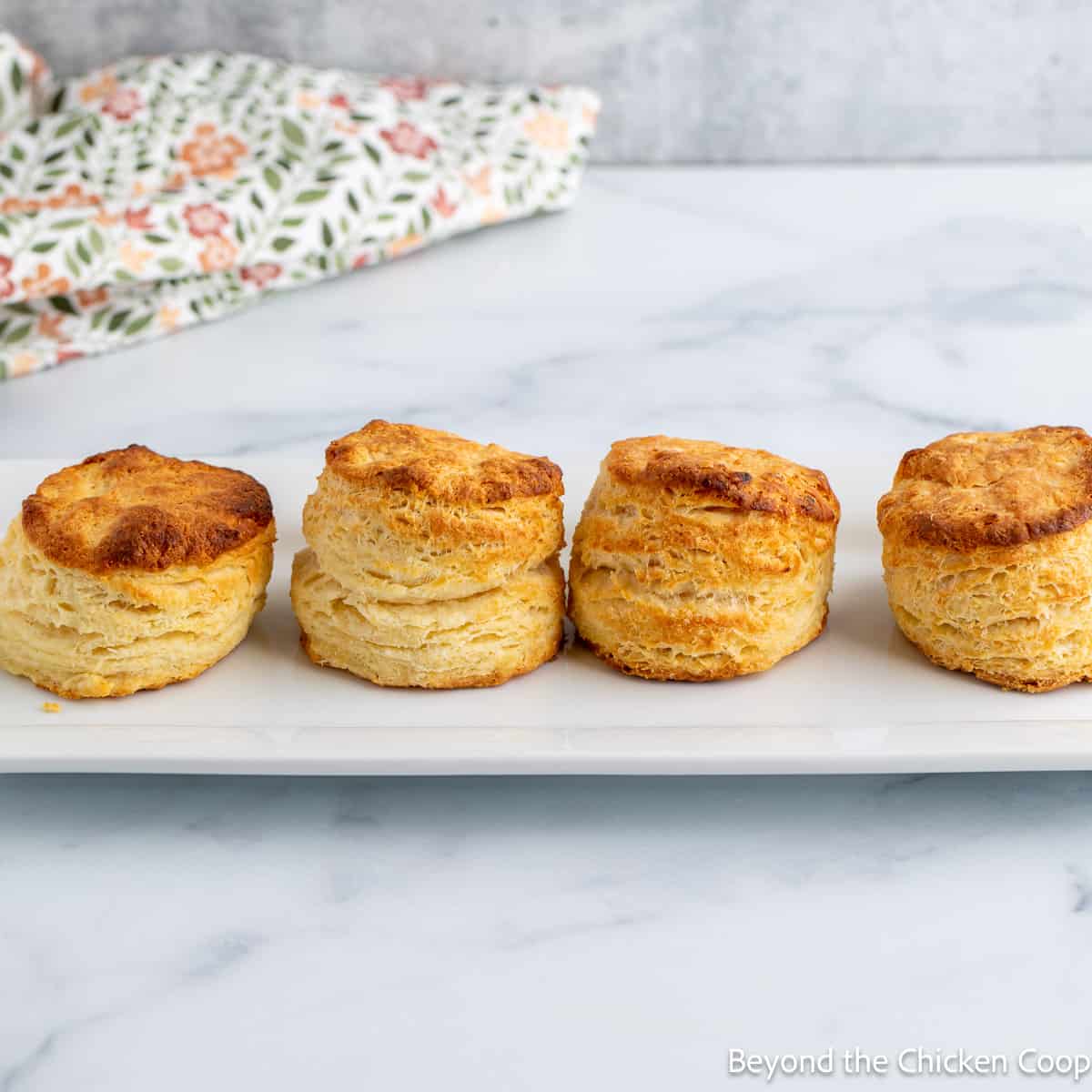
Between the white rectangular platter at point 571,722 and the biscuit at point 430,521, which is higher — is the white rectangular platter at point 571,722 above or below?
below

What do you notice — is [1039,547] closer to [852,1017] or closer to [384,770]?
[852,1017]

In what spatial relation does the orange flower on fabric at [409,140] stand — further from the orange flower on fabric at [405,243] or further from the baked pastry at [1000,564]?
the baked pastry at [1000,564]

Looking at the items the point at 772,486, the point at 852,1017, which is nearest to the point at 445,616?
the point at 772,486

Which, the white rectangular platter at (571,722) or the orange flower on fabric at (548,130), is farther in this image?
the orange flower on fabric at (548,130)

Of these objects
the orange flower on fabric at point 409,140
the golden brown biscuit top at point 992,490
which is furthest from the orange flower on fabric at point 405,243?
the golden brown biscuit top at point 992,490

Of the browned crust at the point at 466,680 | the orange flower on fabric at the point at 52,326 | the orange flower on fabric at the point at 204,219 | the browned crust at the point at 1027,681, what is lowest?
the orange flower on fabric at the point at 52,326

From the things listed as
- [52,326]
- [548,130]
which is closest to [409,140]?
[548,130]
